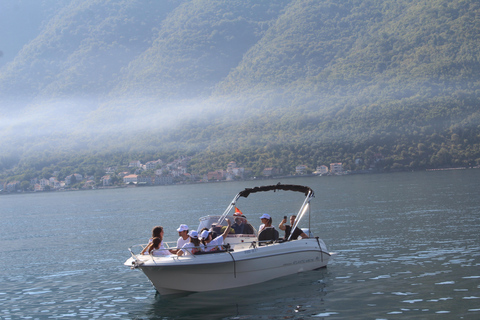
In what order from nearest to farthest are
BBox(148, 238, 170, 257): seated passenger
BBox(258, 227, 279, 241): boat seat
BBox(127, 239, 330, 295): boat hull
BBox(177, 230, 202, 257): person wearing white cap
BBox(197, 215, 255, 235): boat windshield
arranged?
BBox(127, 239, 330, 295): boat hull → BBox(177, 230, 202, 257): person wearing white cap → BBox(148, 238, 170, 257): seated passenger → BBox(258, 227, 279, 241): boat seat → BBox(197, 215, 255, 235): boat windshield

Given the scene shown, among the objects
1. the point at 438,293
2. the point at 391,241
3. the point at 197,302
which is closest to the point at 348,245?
the point at 391,241

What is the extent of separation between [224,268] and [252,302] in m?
1.19

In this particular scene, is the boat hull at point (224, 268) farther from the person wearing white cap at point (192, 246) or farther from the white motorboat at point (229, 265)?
the person wearing white cap at point (192, 246)

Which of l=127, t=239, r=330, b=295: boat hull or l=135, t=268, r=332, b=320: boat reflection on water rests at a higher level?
l=127, t=239, r=330, b=295: boat hull

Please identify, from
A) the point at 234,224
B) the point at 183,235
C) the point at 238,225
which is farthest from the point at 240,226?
the point at 183,235

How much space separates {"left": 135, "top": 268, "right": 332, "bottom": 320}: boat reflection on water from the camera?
12375 millimetres

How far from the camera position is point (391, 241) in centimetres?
2167

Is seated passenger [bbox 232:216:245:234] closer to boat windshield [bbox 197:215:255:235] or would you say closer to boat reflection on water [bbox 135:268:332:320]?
boat windshield [bbox 197:215:255:235]

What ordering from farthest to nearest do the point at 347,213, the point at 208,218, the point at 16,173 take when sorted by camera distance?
the point at 16,173 → the point at 347,213 → the point at 208,218

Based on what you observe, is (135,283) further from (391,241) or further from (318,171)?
(318,171)

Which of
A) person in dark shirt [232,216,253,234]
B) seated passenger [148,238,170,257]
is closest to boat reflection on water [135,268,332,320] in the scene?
seated passenger [148,238,170,257]

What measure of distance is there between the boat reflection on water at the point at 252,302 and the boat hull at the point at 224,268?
24 centimetres

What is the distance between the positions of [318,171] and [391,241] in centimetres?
12407

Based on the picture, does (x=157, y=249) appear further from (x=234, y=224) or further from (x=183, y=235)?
(x=234, y=224)
